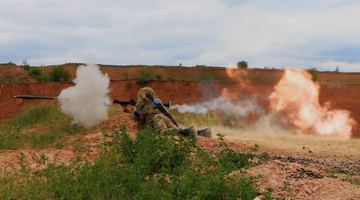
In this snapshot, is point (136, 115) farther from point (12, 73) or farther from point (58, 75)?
point (12, 73)

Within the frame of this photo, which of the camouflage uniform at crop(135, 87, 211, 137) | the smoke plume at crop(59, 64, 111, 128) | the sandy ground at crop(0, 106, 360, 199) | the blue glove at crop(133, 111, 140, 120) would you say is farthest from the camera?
the smoke plume at crop(59, 64, 111, 128)

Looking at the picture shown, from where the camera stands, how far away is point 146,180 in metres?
9.13

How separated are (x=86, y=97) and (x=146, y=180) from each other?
36.9 feet

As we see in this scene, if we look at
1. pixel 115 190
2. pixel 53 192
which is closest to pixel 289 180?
pixel 115 190

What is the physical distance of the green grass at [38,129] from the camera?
16.8 meters

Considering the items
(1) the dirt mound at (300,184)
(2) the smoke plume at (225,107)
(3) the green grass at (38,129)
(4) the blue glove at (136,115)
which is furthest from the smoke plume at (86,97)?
(1) the dirt mound at (300,184)

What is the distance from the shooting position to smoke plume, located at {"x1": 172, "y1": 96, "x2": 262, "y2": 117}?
27.4 meters

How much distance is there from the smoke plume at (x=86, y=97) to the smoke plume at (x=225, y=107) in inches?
278

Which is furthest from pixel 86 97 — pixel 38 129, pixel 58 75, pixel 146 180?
pixel 58 75

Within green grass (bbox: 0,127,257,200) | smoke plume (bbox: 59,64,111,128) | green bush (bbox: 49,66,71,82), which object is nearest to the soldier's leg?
smoke plume (bbox: 59,64,111,128)

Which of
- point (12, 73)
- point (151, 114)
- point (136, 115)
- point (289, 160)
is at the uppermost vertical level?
point (12, 73)

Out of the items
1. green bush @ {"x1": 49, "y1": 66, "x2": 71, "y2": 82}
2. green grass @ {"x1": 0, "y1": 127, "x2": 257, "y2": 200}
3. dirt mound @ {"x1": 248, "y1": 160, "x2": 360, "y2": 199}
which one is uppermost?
green bush @ {"x1": 49, "y1": 66, "x2": 71, "y2": 82}

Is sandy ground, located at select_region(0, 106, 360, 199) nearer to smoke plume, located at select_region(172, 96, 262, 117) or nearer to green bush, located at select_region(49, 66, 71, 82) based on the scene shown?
smoke plume, located at select_region(172, 96, 262, 117)

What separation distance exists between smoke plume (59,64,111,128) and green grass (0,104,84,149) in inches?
18.5
